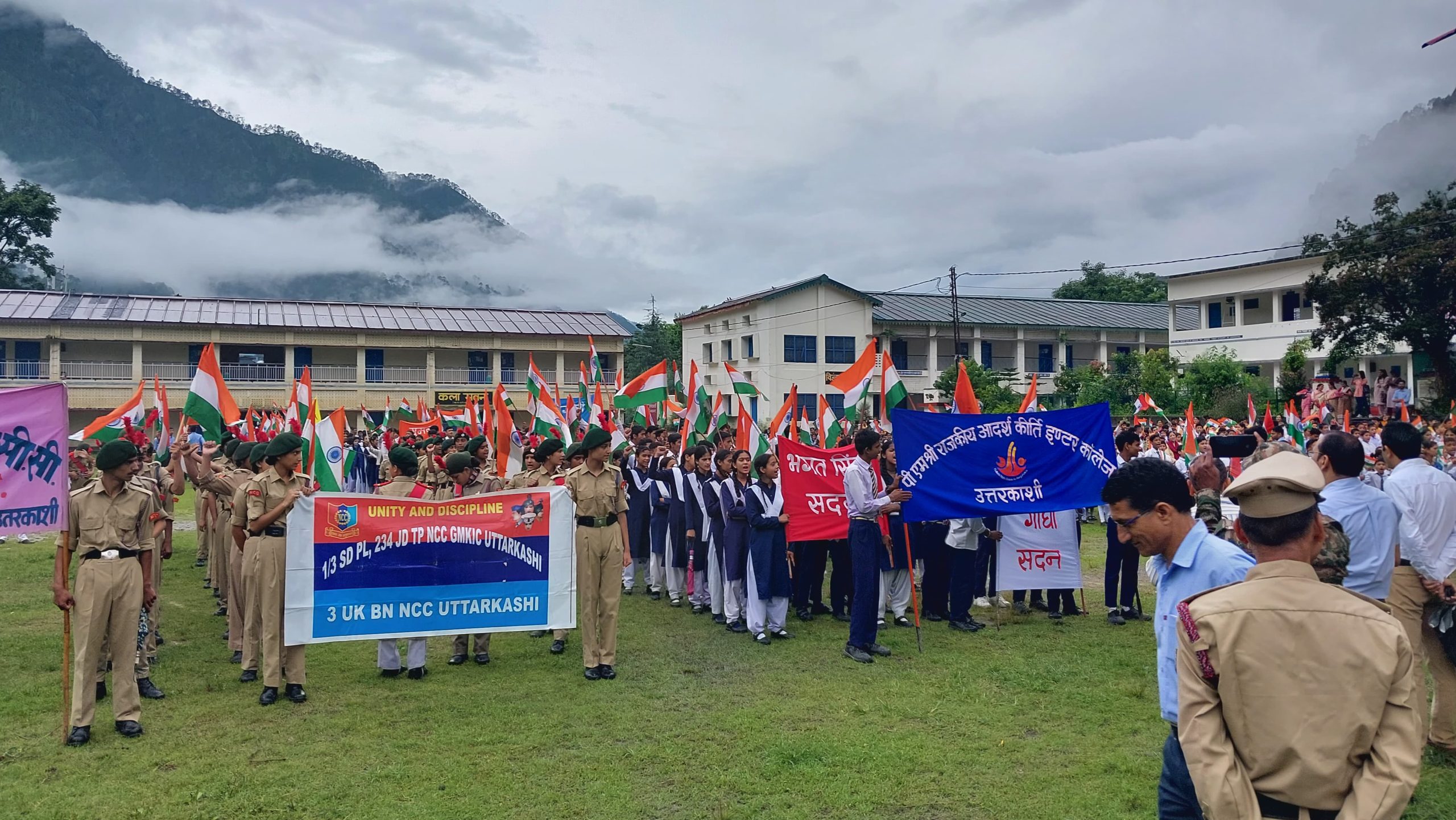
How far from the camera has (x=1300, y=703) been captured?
2469 millimetres

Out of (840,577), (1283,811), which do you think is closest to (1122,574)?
(840,577)

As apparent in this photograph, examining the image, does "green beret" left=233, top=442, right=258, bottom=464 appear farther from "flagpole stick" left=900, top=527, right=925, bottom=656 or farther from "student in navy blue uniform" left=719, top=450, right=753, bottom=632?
"flagpole stick" left=900, top=527, right=925, bottom=656

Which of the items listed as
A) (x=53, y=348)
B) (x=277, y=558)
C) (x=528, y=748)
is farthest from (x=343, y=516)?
(x=53, y=348)

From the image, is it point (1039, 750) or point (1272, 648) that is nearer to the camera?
point (1272, 648)

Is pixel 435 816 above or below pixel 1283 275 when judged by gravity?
below

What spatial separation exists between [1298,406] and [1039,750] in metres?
28.9

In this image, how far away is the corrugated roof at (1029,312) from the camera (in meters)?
50.7

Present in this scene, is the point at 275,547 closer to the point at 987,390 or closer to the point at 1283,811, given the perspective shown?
the point at 1283,811

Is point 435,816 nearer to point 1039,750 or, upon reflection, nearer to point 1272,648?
point 1039,750

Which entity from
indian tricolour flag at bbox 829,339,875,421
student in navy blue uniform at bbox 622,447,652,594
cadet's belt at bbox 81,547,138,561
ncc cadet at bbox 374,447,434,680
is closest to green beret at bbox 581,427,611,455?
ncc cadet at bbox 374,447,434,680

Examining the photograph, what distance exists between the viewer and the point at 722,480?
407 inches

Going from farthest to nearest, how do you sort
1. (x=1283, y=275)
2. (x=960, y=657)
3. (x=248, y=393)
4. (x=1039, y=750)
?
(x=248, y=393)
(x=1283, y=275)
(x=960, y=657)
(x=1039, y=750)

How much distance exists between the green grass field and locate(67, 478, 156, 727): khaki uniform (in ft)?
1.09

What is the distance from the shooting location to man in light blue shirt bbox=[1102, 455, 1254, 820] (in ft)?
10.6
